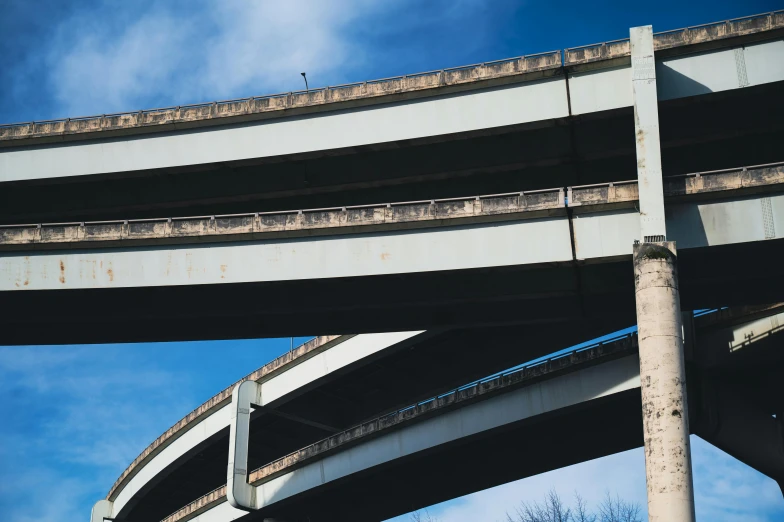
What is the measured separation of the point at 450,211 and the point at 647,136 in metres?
5.48

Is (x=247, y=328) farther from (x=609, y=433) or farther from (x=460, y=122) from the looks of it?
(x=609, y=433)

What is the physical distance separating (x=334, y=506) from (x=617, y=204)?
25.4 meters

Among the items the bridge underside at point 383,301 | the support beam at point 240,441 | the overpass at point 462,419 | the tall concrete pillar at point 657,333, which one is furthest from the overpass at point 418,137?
the support beam at point 240,441

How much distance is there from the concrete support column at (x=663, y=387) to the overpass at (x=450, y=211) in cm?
4

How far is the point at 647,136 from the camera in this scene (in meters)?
24.3

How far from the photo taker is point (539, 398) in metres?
34.3

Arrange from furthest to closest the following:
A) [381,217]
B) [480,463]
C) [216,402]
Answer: [216,402], [480,463], [381,217]

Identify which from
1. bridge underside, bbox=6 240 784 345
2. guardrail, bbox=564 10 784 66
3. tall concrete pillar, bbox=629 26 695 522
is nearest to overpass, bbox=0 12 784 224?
guardrail, bbox=564 10 784 66

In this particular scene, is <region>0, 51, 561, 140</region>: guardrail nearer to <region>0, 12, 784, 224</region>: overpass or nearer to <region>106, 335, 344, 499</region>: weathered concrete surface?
<region>0, 12, 784, 224</region>: overpass

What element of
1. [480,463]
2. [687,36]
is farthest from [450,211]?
[480,463]

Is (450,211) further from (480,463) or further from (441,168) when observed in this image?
(480,463)

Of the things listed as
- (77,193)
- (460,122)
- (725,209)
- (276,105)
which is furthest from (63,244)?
(725,209)

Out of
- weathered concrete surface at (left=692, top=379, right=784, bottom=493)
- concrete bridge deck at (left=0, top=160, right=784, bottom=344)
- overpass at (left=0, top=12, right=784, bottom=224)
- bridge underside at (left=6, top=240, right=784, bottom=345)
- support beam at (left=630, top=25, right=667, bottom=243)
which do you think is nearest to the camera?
support beam at (left=630, top=25, right=667, bottom=243)

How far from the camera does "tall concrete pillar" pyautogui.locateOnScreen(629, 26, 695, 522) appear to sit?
67.9 feet
